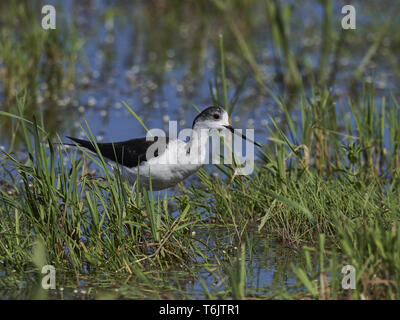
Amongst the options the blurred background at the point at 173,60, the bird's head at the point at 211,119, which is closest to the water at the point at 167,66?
the blurred background at the point at 173,60

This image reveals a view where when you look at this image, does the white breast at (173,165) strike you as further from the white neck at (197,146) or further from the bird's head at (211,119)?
the bird's head at (211,119)

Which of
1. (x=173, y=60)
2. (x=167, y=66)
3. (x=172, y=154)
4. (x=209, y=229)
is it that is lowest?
(x=209, y=229)

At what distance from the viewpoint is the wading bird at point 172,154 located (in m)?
5.98

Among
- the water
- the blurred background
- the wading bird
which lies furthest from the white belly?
the blurred background

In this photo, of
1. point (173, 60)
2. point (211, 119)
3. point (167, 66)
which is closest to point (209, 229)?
point (211, 119)

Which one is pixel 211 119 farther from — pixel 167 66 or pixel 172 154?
pixel 167 66

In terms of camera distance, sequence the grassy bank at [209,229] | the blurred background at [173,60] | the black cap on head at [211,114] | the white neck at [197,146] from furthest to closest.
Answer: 1. the blurred background at [173,60]
2. the black cap on head at [211,114]
3. the white neck at [197,146]
4. the grassy bank at [209,229]

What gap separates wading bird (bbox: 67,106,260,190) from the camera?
5977mm

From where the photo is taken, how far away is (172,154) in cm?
604

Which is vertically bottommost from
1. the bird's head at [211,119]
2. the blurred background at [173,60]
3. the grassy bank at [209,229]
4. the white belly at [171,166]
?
the grassy bank at [209,229]

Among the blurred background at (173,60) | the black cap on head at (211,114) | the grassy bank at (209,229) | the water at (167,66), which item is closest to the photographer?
the grassy bank at (209,229)

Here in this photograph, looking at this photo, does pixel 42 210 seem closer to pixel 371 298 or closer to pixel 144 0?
pixel 371 298

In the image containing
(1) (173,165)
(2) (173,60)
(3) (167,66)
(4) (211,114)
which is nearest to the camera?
(1) (173,165)

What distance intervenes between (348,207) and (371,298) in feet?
4.18
